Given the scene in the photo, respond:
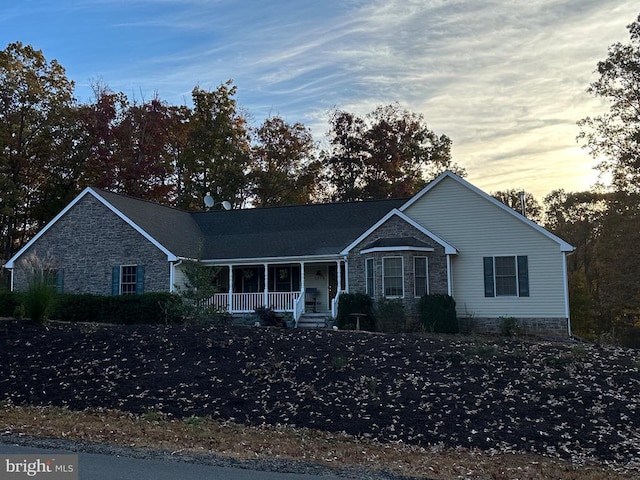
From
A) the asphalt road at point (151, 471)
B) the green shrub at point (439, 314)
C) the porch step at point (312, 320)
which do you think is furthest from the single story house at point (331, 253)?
the asphalt road at point (151, 471)

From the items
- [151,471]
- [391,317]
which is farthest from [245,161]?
[151,471]

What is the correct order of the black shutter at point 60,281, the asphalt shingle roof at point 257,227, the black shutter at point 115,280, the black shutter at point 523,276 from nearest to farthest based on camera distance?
1. the black shutter at point 523,276
2. the black shutter at point 115,280
3. the asphalt shingle roof at point 257,227
4. the black shutter at point 60,281

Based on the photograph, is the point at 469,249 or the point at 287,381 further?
the point at 469,249

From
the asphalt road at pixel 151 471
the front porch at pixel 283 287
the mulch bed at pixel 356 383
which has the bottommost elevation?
the asphalt road at pixel 151 471

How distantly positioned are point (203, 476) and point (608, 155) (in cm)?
3171

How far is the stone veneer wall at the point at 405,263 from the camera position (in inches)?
837

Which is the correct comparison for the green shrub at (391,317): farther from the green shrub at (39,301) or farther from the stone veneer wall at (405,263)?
the green shrub at (39,301)

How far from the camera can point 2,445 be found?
816 cm

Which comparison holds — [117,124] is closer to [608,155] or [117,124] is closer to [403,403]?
[608,155]

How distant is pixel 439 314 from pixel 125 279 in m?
11.9

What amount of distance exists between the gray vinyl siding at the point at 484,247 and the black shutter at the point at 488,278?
5.2 inches

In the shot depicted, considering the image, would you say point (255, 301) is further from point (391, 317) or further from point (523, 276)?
point (523, 276)

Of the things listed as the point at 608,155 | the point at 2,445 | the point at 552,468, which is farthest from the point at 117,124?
the point at 552,468

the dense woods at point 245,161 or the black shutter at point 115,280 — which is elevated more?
the dense woods at point 245,161
